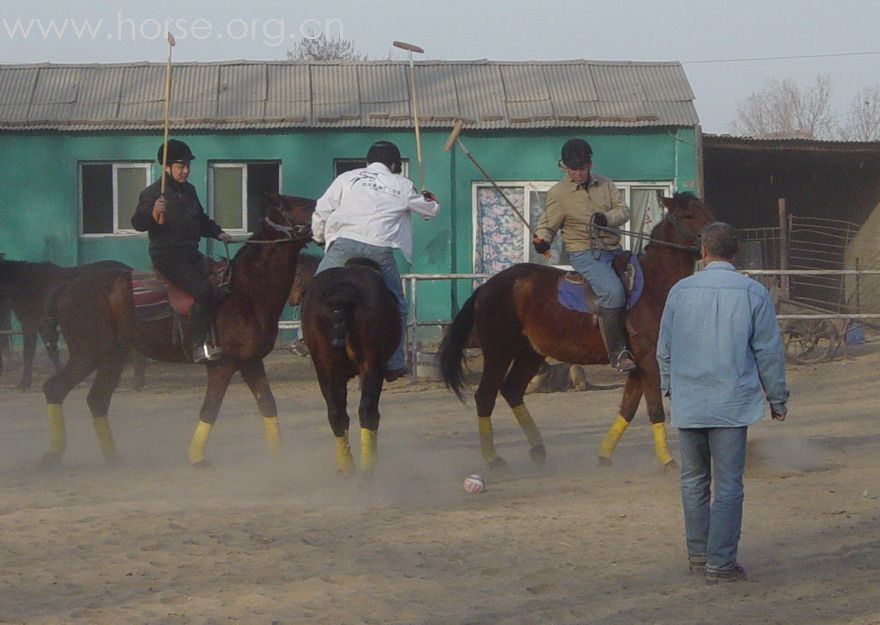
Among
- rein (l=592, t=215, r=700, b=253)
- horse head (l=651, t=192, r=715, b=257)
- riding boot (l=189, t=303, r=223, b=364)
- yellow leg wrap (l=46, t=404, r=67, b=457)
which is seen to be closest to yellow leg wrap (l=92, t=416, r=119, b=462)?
yellow leg wrap (l=46, t=404, r=67, b=457)

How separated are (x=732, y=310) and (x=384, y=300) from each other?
333cm

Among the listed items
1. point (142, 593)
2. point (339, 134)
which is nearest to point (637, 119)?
point (339, 134)

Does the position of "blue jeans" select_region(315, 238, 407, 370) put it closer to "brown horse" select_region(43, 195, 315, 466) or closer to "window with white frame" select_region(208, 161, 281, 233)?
"brown horse" select_region(43, 195, 315, 466)

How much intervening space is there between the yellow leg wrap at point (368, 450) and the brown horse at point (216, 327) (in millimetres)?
1152

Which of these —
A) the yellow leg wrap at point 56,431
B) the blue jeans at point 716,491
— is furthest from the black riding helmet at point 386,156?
the blue jeans at point 716,491

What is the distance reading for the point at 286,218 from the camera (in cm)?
970

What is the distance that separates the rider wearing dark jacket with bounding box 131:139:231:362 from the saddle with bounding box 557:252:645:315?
266 centimetres

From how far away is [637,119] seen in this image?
2128cm

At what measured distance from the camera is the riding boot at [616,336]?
9.45 meters

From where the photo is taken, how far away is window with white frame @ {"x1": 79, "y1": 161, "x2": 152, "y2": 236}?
21266mm

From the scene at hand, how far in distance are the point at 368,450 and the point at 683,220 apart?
295cm

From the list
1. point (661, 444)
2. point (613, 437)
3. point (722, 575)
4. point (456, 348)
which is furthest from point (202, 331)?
point (722, 575)

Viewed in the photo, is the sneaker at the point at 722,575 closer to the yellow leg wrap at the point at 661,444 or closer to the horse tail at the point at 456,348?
the yellow leg wrap at the point at 661,444

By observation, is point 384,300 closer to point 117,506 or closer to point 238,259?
point 238,259
